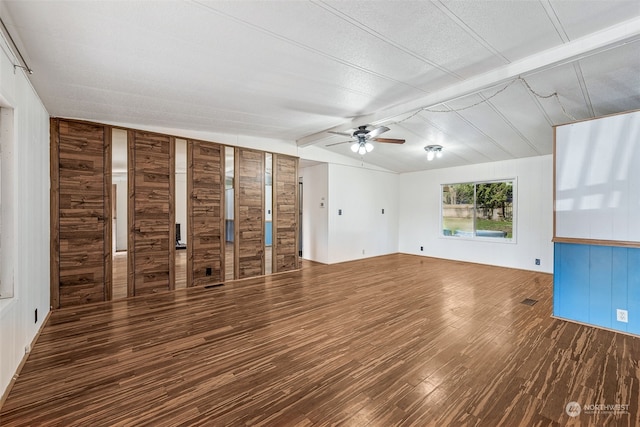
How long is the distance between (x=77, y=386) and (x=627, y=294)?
5211 millimetres

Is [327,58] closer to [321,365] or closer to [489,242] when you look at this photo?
[321,365]

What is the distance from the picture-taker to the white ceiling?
75.3 inches

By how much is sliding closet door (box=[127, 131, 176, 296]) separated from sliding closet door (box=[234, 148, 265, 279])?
109 cm

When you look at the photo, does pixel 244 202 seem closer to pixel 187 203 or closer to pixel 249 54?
pixel 187 203

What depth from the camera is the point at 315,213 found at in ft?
23.1

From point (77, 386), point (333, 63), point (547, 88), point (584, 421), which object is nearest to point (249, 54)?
point (333, 63)

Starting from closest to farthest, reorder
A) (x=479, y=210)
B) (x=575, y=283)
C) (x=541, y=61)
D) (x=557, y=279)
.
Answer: (x=541, y=61)
(x=575, y=283)
(x=557, y=279)
(x=479, y=210)

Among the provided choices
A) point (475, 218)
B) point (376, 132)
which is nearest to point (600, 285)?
point (376, 132)

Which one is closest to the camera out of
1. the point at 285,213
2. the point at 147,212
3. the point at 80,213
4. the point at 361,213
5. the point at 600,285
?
the point at 600,285

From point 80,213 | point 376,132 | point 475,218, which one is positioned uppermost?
point 376,132

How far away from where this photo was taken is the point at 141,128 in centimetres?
426

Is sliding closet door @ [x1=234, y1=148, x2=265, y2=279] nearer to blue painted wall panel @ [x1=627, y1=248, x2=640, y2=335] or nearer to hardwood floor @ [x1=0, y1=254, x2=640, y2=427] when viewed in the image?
hardwood floor @ [x1=0, y1=254, x2=640, y2=427]

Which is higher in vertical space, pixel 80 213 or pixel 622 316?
pixel 80 213

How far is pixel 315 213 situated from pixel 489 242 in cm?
417
